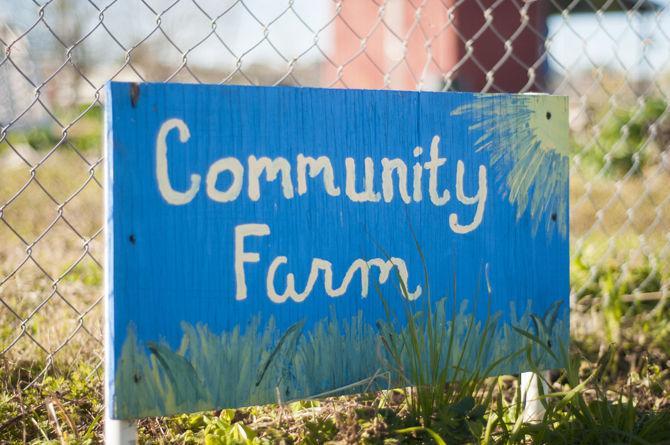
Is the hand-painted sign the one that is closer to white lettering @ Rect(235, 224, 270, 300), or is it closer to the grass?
white lettering @ Rect(235, 224, 270, 300)

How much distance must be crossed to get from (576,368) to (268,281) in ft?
2.79

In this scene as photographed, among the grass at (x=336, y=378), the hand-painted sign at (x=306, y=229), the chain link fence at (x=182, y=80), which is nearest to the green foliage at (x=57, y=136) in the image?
the chain link fence at (x=182, y=80)

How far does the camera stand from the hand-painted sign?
4.81 feet

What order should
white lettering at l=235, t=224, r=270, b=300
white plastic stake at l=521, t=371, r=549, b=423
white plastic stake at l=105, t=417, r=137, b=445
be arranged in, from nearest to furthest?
white plastic stake at l=105, t=417, r=137, b=445
white lettering at l=235, t=224, r=270, b=300
white plastic stake at l=521, t=371, r=549, b=423

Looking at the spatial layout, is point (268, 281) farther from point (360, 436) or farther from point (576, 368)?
point (576, 368)

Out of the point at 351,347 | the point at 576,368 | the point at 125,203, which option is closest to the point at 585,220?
the point at 576,368

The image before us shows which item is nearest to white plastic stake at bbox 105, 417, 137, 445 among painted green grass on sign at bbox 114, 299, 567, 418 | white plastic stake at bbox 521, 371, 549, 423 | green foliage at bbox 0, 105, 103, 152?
painted green grass on sign at bbox 114, 299, 567, 418

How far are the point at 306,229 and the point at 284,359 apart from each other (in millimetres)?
294

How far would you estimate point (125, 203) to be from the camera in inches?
57.1

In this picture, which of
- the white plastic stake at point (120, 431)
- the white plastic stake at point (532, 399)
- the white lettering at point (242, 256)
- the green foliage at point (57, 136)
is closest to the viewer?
the white plastic stake at point (120, 431)

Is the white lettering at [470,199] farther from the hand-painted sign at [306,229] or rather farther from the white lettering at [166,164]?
the white lettering at [166,164]

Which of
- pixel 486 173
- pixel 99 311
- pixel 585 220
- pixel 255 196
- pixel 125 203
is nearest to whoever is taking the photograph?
pixel 125 203

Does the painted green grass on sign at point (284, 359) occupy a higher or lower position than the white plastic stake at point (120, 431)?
higher

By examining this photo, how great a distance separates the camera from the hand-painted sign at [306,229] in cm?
147
